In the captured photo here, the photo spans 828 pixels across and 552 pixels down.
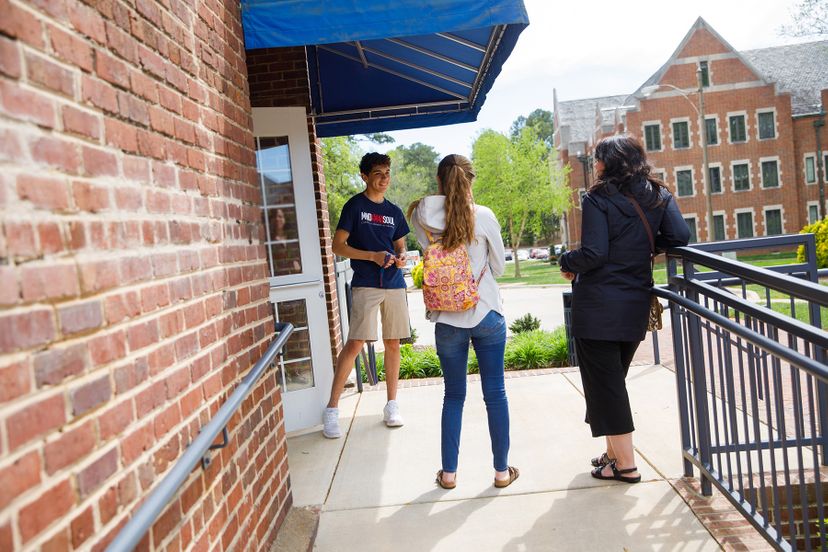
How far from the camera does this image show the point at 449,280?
3.75 metres

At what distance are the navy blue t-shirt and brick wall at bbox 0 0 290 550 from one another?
6.77 ft

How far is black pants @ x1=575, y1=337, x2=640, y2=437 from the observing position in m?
3.69

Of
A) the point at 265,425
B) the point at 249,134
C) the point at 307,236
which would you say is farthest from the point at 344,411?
the point at 249,134

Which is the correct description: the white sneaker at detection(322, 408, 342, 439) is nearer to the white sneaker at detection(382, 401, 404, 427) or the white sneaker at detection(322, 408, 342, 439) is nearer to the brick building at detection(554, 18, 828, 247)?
the white sneaker at detection(382, 401, 404, 427)

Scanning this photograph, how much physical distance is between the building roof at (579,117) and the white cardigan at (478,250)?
A: 50571 mm

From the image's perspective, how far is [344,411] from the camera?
233 inches

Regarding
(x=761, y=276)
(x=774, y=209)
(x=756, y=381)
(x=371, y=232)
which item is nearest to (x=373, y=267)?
(x=371, y=232)

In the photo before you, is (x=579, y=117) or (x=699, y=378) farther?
(x=579, y=117)

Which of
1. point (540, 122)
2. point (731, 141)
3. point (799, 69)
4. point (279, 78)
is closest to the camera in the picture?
point (279, 78)

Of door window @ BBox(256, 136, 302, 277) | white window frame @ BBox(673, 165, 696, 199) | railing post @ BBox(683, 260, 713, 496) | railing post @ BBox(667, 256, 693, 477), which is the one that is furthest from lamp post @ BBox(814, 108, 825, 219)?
railing post @ BBox(683, 260, 713, 496)

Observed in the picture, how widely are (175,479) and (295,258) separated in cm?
388

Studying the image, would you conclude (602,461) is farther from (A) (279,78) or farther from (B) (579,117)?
(B) (579,117)

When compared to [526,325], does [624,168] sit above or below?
above

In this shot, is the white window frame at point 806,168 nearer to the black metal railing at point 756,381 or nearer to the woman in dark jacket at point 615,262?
the black metal railing at point 756,381
